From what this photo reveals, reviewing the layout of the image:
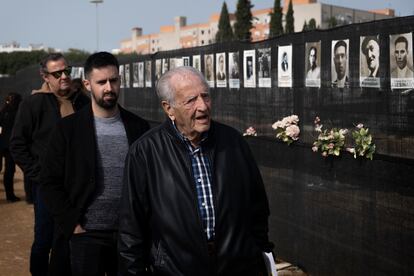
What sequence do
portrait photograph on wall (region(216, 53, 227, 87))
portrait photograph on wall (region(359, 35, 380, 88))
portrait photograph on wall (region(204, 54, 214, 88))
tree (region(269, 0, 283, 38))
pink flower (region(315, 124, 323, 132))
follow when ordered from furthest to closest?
tree (region(269, 0, 283, 38)), portrait photograph on wall (region(204, 54, 214, 88)), portrait photograph on wall (region(216, 53, 227, 87)), pink flower (region(315, 124, 323, 132)), portrait photograph on wall (region(359, 35, 380, 88))

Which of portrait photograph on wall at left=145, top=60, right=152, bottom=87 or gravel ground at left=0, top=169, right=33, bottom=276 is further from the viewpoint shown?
portrait photograph on wall at left=145, top=60, right=152, bottom=87

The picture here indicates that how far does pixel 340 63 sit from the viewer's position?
5.06 meters

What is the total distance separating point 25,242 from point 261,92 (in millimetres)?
3410

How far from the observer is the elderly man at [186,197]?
258 centimetres

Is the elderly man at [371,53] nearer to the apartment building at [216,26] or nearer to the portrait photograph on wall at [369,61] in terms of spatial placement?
the portrait photograph on wall at [369,61]

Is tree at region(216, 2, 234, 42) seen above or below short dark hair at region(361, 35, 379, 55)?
above

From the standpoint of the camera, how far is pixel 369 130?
4.75 metres

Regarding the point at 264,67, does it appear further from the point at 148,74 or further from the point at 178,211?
the point at 148,74

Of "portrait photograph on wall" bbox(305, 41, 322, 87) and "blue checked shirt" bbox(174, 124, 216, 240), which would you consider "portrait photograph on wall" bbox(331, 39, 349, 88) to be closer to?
"portrait photograph on wall" bbox(305, 41, 322, 87)

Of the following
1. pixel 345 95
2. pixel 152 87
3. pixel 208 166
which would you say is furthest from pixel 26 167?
pixel 152 87

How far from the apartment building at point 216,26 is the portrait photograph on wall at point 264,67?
86754 mm

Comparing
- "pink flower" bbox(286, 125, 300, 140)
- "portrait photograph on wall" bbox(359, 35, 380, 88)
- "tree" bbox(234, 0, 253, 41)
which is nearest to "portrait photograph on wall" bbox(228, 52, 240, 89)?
"pink flower" bbox(286, 125, 300, 140)

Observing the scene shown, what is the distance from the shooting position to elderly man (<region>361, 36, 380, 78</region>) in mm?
4617

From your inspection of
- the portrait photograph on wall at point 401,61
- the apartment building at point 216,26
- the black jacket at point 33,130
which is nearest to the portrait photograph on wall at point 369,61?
the portrait photograph on wall at point 401,61
